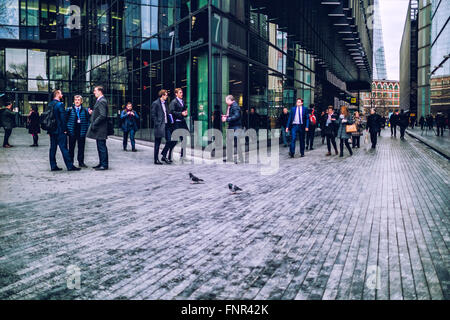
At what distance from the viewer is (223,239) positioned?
4.58 meters

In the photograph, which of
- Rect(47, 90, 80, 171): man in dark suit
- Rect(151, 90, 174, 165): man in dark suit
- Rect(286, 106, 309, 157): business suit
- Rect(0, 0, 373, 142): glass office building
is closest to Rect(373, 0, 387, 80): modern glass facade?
Rect(0, 0, 373, 142): glass office building

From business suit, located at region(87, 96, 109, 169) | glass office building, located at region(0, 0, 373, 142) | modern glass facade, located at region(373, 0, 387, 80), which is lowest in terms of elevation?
business suit, located at region(87, 96, 109, 169)

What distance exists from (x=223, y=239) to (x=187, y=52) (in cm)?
1268

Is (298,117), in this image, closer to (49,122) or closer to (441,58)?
(49,122)

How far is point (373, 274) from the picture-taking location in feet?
11.5

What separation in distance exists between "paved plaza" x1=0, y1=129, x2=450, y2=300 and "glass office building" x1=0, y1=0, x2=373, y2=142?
7509 mm

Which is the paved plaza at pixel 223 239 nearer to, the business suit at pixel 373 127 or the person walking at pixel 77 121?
the person walking at pixel 77 121

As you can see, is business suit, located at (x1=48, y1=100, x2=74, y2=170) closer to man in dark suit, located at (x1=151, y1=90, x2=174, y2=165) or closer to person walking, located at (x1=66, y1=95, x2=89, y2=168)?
person walking, located at (x1=66, y1=95, x2=89, y2=168)

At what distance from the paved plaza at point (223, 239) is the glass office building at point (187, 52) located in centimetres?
751

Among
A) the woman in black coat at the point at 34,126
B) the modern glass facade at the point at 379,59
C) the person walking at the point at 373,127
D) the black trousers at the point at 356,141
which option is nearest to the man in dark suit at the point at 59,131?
the woman in black coat at the point at 34,126

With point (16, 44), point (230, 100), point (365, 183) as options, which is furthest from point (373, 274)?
point (16, 44)

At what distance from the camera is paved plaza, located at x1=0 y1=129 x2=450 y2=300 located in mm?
3250

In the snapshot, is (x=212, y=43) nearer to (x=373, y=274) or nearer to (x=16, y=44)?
(x=373, y=274)
